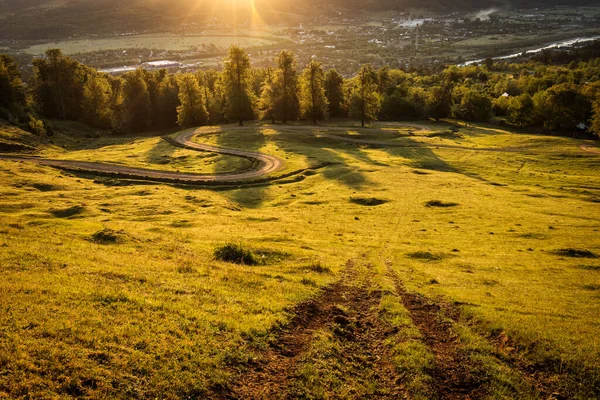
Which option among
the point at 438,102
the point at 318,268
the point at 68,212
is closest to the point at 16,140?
the point at 68,212

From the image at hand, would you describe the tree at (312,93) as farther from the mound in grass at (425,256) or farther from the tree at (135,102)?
the mound in grass at (425,256)

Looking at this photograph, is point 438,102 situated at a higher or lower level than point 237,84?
lower

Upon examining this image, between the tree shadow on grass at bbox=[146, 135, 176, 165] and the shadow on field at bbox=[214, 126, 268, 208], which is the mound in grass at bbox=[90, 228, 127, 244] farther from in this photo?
the tree shadow on grass at bbox=[146, 135, 176, 165]

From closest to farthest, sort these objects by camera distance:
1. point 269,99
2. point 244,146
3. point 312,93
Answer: point 244,146 < point 269,99 < point 312,93

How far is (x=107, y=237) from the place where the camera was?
123ft

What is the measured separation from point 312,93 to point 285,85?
11268mm

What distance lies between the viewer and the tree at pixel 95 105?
146 meters

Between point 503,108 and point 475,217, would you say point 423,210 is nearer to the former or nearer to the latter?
point 475,217

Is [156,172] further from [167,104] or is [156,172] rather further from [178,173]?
[167,104]

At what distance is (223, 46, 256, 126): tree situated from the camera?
436ft

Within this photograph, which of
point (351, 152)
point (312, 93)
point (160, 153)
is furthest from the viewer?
point (312, 93)

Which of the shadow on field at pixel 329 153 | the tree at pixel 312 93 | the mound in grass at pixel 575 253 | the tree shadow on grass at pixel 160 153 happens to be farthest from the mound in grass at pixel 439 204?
the tree at pixel 312 93

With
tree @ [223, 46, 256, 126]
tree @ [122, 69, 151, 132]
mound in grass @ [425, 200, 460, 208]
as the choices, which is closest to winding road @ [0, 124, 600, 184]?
mound in grass @ [425, 200, 460, 208]

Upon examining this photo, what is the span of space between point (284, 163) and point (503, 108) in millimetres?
137935
